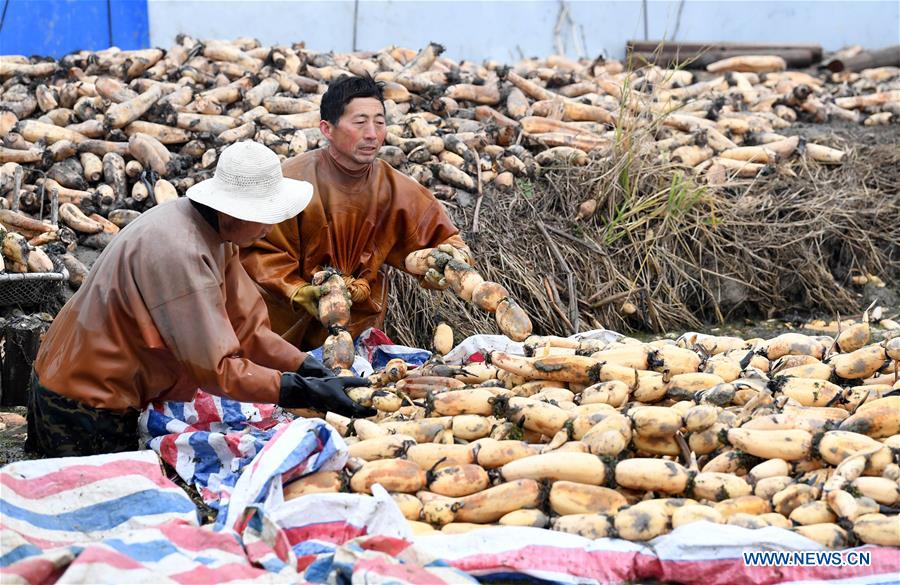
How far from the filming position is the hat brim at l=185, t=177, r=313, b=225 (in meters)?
3.42

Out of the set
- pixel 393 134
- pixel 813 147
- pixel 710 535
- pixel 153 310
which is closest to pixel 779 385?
pixel 710 535

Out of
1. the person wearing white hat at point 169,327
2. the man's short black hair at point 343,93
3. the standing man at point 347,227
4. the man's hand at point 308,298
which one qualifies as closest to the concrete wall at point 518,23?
the standing man at point 347,227

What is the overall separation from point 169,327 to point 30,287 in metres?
2.14

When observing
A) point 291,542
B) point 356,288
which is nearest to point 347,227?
point 356,288

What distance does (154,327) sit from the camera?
341cm

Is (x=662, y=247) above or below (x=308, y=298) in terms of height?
below

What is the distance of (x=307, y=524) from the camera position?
299cm

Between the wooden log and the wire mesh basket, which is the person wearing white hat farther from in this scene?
the wooden log

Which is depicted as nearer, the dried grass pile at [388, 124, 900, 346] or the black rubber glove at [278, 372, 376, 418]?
the black rubber glove at [278, 372, 376, 418]

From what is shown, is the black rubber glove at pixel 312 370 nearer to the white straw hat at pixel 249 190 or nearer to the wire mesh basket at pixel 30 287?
the white straw hat at pixel 249 190

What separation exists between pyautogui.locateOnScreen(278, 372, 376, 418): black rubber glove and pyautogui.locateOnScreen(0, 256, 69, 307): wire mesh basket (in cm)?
216

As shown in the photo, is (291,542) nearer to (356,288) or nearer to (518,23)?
(356,288)

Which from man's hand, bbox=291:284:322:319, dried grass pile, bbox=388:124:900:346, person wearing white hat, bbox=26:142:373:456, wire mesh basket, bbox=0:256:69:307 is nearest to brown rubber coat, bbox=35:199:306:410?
person wearing white hat, bbox=26:142:373:456

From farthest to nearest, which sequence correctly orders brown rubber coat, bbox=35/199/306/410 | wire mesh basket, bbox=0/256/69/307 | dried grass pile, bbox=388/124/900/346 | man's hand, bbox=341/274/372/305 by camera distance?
dried grass pile, bbox=388/124/900/346
wire mesh basket, bbox=0/256/69/307
man's hand, bbox=341/274/372/305
brown rubber coat, bbox=35/199/306/410
